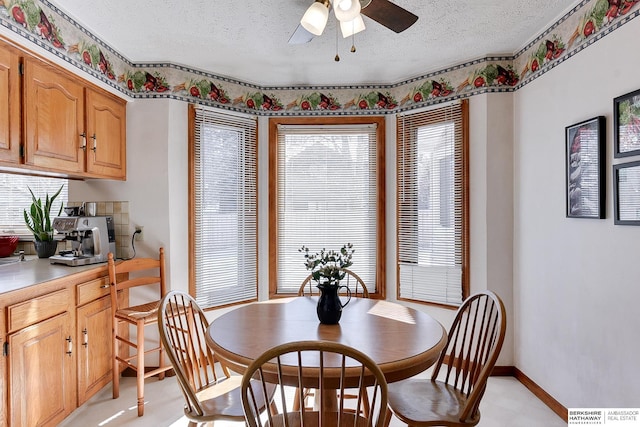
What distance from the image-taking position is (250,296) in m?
3.47

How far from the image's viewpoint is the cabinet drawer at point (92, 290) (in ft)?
7.67

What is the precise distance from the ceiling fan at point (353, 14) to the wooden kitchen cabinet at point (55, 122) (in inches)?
59.4

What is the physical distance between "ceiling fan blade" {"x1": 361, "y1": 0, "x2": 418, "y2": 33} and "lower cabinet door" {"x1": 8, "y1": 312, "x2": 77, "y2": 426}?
2309 millimetres

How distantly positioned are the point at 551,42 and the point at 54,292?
3422mm

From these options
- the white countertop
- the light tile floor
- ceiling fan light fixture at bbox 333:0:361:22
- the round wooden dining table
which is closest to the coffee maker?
the white countertop

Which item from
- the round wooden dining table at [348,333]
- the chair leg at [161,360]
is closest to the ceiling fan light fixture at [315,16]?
the round wooden dining table at [348,333]

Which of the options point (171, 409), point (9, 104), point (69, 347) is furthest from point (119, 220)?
point (171, 409)

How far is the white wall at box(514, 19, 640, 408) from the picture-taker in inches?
72.9

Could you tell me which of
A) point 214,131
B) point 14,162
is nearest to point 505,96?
point 214,131

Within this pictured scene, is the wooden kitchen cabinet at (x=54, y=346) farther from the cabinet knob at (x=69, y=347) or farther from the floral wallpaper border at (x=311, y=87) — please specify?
the floral wallpaper border at (x=311, y=87)

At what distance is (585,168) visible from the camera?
6.97ft

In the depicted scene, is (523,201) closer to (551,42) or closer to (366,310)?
(551,42)

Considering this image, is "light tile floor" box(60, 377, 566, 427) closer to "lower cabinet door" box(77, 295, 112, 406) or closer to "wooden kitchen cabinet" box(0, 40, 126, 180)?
"lower cabinet door" box(77, 295, 112, 406)

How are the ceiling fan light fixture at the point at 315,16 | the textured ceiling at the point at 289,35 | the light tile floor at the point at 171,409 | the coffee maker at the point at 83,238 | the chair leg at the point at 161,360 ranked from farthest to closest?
1. the chair leg at the point at 161,360
2. the coffee maker at the point at 83,238
3. the light tile floor at the point at 171,409
4. the textured ceiling at the point at 289,35
5. the ceiling fan light fixture at the point at 315,16
